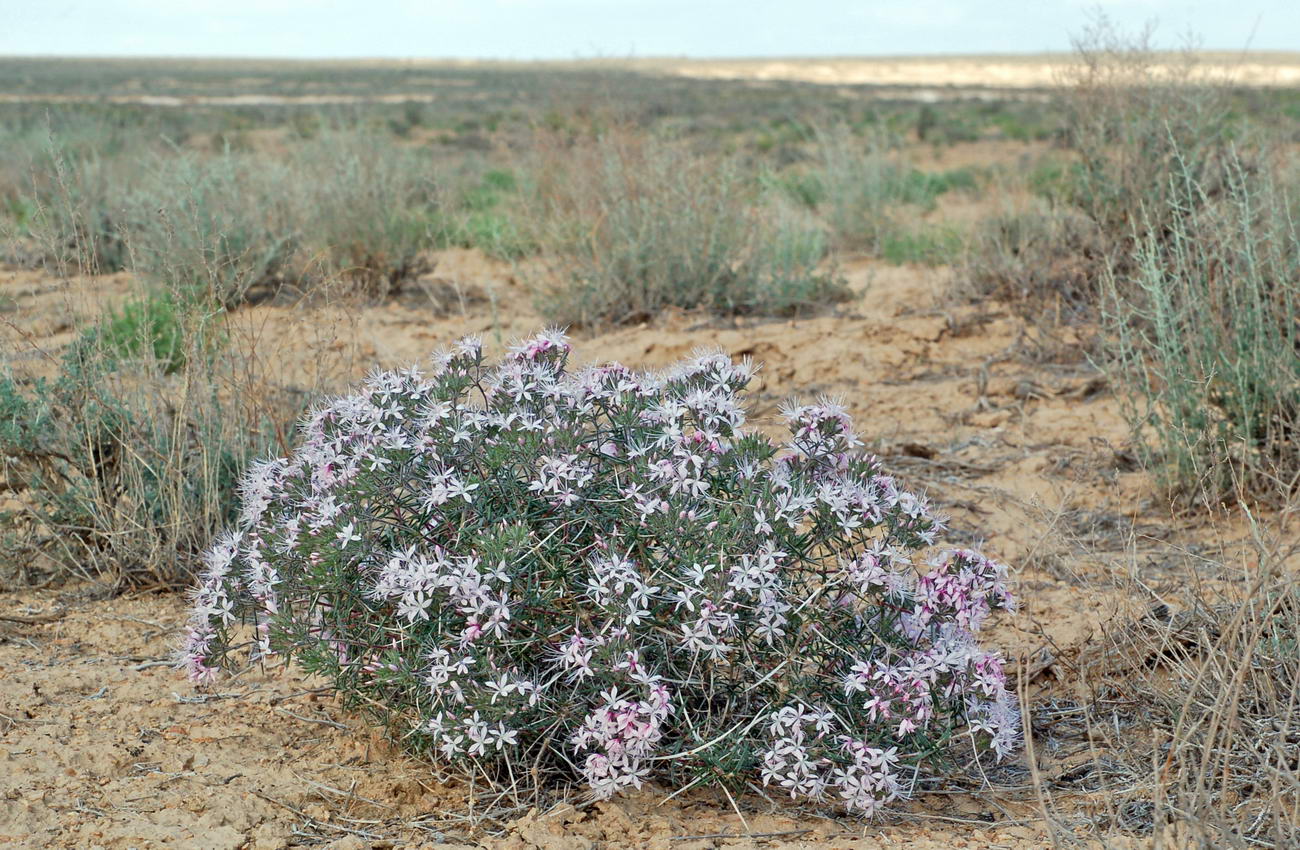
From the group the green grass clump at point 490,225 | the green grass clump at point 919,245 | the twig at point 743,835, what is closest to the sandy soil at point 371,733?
the twig at point 743,835

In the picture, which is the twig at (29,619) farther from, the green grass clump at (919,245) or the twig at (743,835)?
the green grass clump at (919,245)

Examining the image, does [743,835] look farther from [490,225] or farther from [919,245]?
[490,225]

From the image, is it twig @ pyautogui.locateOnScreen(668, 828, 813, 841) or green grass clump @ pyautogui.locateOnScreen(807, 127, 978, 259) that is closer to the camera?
twig @ pyautogui.locateOnScreen(668, 828, 813, 841)

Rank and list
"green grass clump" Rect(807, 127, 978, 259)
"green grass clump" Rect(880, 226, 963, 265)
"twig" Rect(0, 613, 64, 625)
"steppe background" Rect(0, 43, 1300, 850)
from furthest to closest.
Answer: "green grass clump" Rect(807, 127, 978, 259), "green grass clump" Rect(880, 226, 963, 265), "twig" Rect(0, 613, 64, 625), "steppe background" Rect(0, 43, 1300, 850)

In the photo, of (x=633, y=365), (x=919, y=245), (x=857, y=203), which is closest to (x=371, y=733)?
(x=633, y=365)

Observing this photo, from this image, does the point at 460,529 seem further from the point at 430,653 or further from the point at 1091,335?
the point at 1091,335

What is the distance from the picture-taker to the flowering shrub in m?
2.26

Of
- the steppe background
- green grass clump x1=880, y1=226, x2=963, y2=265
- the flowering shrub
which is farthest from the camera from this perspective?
green grass clump x1=880, y1=226, x2=963, y2=265

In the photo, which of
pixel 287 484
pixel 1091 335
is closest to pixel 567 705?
pixel 287 484

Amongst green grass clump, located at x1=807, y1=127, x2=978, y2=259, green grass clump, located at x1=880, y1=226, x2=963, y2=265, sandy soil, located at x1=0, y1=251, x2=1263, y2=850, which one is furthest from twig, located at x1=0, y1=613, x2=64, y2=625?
green grass clump, located at x1=807, y1=127, x2=978, y2=259

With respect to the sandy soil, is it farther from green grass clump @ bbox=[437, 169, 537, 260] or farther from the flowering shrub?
green grass clump @ bbox=[437, 169, 537, 260]

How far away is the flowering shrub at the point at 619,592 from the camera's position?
2.26 m

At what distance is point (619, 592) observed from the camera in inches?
88.2

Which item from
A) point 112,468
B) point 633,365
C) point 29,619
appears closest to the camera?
point 29,619
